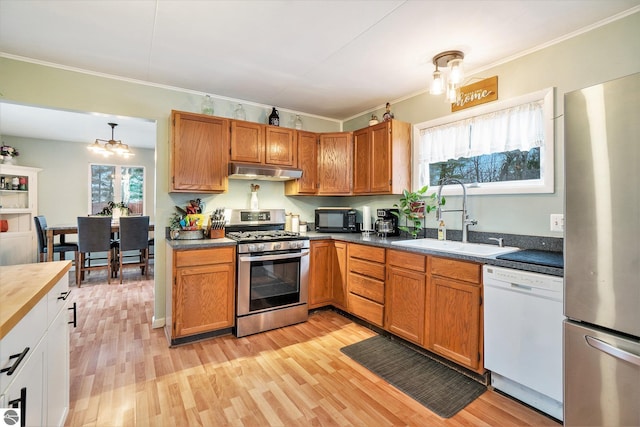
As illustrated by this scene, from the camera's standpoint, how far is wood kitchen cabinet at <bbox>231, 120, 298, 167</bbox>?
3115mm

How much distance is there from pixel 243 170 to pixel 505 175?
96.9 inches

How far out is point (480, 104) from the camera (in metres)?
2.59

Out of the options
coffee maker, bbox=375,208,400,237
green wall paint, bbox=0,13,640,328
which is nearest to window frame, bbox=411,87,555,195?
green wall paint, bbox=0,13,640,328

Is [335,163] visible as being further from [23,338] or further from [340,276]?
[23,338]

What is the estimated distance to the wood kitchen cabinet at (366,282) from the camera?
2729mm

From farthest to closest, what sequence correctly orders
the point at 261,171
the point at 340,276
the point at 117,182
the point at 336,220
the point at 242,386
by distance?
1. the point at 117,182
2. the point at 336,220
3. the point at 340,276
4. the point at 261,171
5. the point at 242,386

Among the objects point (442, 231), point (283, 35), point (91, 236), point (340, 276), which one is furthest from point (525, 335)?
point (91, 236)

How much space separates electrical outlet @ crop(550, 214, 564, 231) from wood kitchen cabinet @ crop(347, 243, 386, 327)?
4.20 ft

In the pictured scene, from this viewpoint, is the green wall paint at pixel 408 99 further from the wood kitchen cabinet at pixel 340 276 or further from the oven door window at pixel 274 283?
the oven door window at pixel 274 283

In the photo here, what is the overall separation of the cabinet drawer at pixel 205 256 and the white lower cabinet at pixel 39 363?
0.95 m

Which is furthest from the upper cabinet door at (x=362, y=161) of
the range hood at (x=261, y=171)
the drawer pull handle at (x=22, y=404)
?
the drawer pull handle at (x=22, y=404)

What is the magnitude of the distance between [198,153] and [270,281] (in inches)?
58.6

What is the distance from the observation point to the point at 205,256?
8.55 feet

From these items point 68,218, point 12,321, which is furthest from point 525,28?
point 68,218
